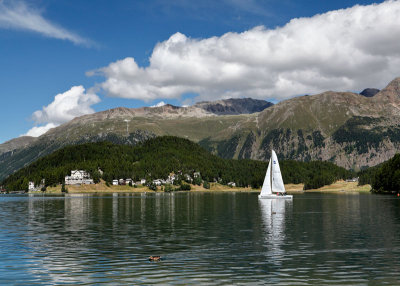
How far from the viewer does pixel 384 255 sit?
180 ft

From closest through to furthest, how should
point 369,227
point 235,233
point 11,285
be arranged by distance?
1. point 11,285
2. point 235,233
3. point 369,227

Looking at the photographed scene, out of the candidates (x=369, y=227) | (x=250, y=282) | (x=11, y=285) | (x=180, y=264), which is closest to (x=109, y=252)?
(x=180, y=264)

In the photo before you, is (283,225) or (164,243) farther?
(283,225)

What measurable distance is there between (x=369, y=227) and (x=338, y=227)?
19.8 feet

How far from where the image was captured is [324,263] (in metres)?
49.8

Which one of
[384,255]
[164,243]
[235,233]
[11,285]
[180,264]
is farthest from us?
[235,233]

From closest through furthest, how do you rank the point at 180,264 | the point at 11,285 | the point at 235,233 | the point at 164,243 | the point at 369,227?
the point at 11,285 → the point at 180,264 → the point at 164,243 → the point at 235,233 → the point at 369,227

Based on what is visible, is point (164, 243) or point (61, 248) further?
point (164, 243)

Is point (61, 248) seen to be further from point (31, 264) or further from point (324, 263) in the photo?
point (324, 263)

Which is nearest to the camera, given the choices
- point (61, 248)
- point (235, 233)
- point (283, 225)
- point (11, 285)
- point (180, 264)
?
point (11, 285)

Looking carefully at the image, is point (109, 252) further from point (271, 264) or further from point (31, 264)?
point (271, 264)

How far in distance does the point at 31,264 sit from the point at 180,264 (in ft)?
55.9

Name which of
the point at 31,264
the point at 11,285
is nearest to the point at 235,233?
the point at 31,264

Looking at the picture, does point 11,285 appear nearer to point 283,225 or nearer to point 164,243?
point 164,243
